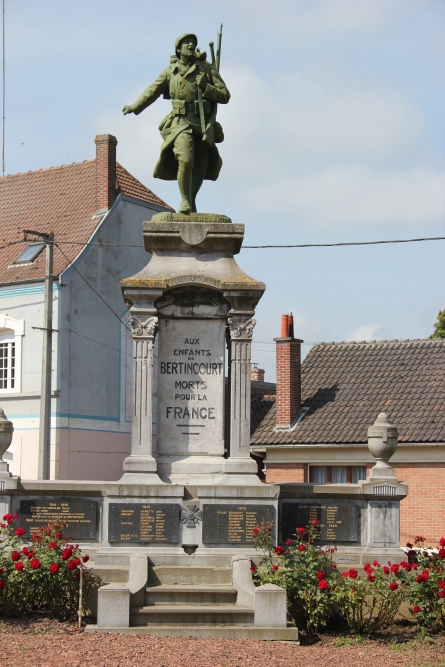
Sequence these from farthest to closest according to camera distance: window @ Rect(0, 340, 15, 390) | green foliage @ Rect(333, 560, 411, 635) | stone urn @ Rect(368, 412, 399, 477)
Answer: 1. window @ Rect(0, 340, 15, 390)
2. stone urn @ Rect(368, 412, 399, 477)
3. green foliage @ Rect(333, 560, 411, 635)

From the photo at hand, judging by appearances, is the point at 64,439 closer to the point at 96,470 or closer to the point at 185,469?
the point at 96,470

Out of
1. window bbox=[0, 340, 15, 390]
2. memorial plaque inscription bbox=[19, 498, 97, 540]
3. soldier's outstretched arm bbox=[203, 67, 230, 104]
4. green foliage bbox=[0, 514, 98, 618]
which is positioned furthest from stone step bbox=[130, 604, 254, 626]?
window bbox=[0, 340, 15, 390]

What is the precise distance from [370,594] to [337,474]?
55.4ft

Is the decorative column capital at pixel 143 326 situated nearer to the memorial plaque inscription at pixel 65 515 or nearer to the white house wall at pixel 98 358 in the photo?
the memorial plaque inscription at pixel 65 515

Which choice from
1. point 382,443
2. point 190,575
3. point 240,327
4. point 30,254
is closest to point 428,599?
point 382,443

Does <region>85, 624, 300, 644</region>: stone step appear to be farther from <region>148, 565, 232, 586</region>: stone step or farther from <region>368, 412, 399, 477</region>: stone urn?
<region>368, 412, 399, 477</region>: stone urn

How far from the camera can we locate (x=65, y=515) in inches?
540

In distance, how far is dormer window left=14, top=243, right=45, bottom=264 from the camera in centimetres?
3497

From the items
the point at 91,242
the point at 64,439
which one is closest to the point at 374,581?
the point at 64,439

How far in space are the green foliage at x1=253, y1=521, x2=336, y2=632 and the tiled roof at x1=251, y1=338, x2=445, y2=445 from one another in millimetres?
14589

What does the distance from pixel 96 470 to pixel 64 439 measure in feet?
6.08

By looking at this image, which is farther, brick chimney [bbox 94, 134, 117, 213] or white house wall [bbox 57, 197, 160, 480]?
brick chimney [bbox 94, 134, 117, 213]

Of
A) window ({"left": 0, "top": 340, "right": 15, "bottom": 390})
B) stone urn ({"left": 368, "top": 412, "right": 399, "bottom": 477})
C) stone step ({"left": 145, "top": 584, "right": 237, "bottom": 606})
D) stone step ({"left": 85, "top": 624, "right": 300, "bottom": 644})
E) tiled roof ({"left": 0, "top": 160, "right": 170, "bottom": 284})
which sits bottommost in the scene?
stone step ({"left": 85, "top": 624, "right": 300, "bottom": 644})

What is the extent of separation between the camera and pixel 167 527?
44.1 ft
